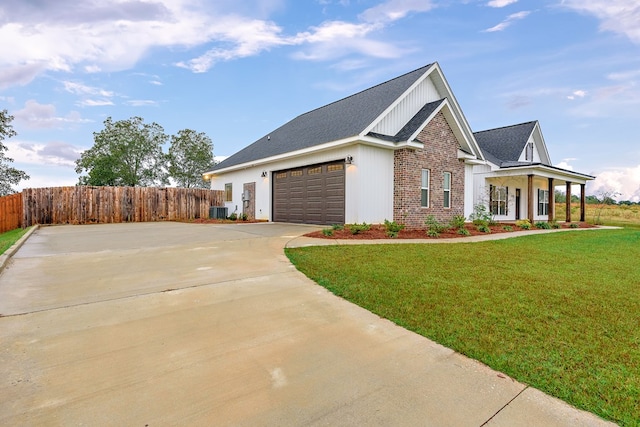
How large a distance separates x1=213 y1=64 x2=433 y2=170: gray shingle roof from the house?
8 centimetres

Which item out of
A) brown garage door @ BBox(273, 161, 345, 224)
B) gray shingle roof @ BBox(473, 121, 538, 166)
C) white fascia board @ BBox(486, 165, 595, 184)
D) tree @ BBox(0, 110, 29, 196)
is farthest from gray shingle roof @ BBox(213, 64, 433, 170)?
tree @ BBox(0, 110, 29, 196)

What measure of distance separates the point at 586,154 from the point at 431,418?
92.4ft

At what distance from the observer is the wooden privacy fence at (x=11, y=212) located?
46.8ft

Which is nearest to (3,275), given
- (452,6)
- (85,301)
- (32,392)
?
(85,301)

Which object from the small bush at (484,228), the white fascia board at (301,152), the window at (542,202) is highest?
the white fascia board at (301,152)

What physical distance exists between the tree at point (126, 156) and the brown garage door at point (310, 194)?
21228mm

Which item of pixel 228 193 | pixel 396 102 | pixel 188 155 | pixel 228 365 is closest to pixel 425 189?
pixel 396 102

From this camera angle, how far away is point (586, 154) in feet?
71.9

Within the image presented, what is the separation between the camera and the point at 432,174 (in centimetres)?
1240

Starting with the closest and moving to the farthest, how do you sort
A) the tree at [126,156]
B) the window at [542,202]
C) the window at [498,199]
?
the window at [498,199] < the window at [542,202] < the tree at [126,156]

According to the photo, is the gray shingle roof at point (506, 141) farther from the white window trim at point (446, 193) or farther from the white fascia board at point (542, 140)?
the white window trim at point (446, 193)

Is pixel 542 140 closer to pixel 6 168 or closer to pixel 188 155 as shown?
pixel 188 155

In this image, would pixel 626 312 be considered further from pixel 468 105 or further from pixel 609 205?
pixel 609 205

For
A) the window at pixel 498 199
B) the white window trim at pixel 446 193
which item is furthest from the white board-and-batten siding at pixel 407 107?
the window at pixel 498 199
